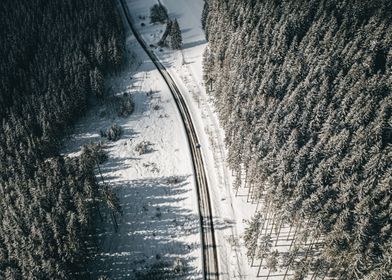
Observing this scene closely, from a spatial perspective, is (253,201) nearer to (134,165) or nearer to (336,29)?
(134,165)

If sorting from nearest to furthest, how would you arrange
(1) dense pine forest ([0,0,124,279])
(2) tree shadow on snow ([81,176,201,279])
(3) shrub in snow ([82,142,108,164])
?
1. (1) dense pine forest ([0,0,124,279])
2. (2) tree shadow on snow ([81,176,201,279])
3. (3) shrub in snow ([82,142,108,164])

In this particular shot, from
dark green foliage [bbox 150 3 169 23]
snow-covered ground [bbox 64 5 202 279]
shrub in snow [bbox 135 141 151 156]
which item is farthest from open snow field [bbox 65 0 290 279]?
dark green foliage [bbox 150 3 169 23]

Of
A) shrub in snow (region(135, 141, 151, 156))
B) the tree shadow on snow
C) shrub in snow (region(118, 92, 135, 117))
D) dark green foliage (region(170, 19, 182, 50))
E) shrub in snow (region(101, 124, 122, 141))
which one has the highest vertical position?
dark green foliage (region(170, 19, 182, 50))

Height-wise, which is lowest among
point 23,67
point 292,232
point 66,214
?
point 292,232

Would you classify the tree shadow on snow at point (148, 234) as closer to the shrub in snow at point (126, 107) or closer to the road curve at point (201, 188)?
the road curve at point (201, 188)

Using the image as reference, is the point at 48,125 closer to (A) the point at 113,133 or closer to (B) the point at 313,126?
(A) the point at 113,133

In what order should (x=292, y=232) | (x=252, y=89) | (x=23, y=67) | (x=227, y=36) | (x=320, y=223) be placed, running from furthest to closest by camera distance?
(x=23, y=67), (x=227, y=36), (x=252, y=89), (x=292, y=232), (x=320, y=223)

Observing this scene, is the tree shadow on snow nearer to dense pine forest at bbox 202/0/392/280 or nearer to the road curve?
the road curve

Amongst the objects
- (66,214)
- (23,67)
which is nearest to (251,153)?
(66,214)
